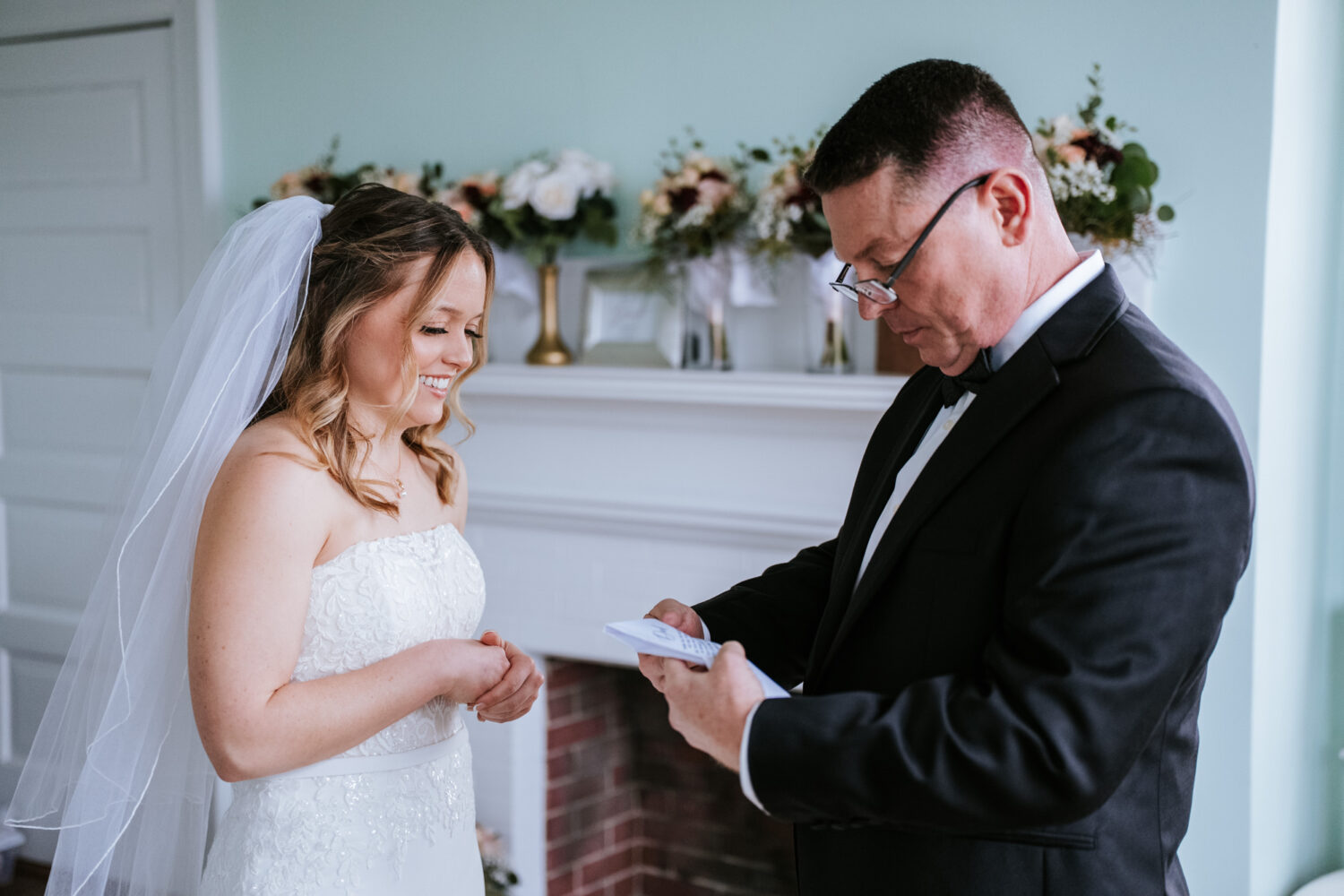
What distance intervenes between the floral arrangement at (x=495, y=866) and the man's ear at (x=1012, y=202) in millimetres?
2466

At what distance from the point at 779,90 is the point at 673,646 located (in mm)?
1908

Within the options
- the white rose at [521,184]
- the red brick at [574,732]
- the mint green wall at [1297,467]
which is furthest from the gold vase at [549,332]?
the mint green wall at [1297,467]

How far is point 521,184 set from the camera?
9.95 feet

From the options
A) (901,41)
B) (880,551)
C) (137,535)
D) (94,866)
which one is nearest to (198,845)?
(94,866)

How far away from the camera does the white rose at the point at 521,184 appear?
119 inches

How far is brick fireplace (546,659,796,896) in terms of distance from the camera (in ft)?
11.2

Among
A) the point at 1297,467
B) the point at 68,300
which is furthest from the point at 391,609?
the point at 68,300

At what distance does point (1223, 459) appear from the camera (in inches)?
44.9

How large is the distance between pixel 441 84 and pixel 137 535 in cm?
200

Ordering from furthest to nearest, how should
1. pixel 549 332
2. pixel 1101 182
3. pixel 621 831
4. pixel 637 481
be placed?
1. pixel 621 831
2. pixel 549 332
3. pixel 637 481
4. pixel 1101 182

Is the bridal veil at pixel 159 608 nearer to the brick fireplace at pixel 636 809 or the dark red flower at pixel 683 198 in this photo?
the dark red flower at pixel 683 198

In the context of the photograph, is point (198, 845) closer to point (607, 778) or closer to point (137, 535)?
point (137, 535)

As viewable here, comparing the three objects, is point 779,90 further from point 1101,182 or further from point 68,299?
point 68,299

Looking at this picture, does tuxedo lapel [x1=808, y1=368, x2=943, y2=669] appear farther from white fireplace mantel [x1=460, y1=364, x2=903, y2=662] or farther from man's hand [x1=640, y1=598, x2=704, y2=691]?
white fireplace mantel [x1=460, y1=364, x2=903, y2=662]
